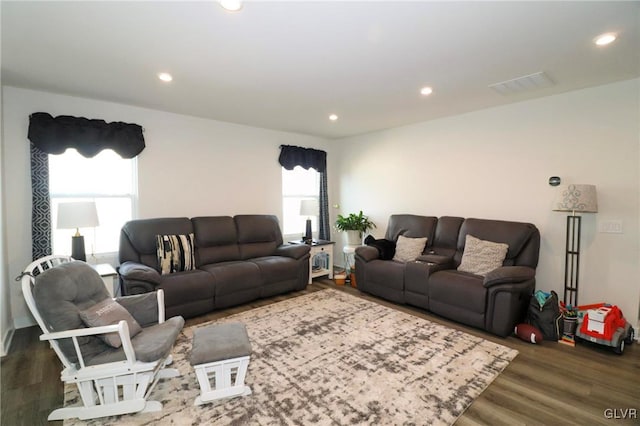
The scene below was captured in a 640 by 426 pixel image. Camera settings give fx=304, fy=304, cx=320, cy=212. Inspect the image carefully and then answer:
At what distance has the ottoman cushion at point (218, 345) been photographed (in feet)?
6.26

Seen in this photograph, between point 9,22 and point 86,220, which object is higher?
point 9,22

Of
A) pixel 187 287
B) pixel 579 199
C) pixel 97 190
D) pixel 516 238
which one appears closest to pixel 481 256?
pixel 516 238

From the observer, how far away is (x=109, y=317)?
2.00 metres

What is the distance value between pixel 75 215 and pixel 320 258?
3.47 m

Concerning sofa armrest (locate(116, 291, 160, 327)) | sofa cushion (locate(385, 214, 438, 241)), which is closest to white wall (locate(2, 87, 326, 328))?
sofa armrest (locate(116, 291, 160, 327))

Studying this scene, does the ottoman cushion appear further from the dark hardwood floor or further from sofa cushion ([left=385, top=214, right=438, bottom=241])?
sofa cushion ([left=385, top=214, right=438, bottom=241])

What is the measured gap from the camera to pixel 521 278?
9.76 feet

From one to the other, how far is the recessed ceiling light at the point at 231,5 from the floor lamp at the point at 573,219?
335 cm

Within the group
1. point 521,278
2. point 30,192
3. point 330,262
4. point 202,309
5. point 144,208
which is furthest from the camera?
point 330,262

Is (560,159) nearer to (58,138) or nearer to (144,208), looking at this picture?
(144,208)

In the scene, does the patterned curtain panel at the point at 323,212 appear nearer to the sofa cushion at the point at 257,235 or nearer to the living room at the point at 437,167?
A: the living room at the point at 437,167

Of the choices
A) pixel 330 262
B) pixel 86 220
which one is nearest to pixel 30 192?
pixel 86 220

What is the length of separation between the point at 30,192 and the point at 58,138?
0.64m

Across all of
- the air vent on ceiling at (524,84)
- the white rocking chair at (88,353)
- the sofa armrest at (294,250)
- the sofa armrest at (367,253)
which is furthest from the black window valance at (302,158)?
the white rocking chair at (88,353)
